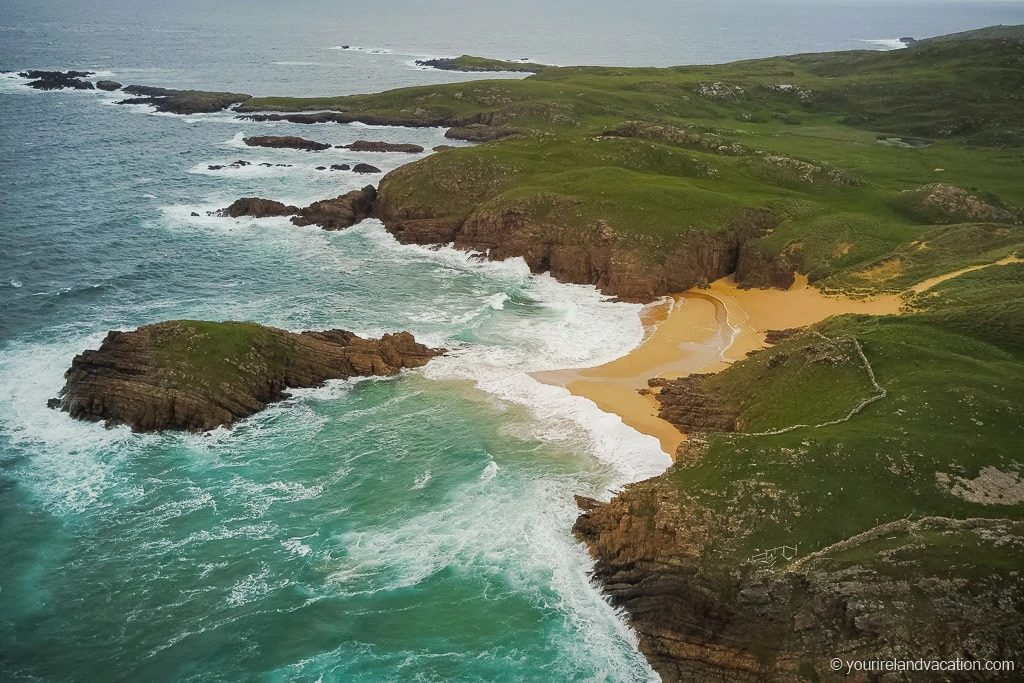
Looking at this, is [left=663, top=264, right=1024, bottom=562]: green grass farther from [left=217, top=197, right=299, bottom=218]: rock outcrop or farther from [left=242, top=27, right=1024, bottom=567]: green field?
[left=217, top=197, right=299, bottom=218]: rock outcrop

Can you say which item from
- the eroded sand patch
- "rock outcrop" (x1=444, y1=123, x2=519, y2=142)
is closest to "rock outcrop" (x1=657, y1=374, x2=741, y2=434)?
the eroded sand patch

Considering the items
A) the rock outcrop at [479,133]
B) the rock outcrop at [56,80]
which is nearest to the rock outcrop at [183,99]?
the rock outcrop at [56,80]

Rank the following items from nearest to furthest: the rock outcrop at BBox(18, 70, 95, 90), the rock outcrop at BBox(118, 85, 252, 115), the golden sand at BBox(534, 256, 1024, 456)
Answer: the golden sand at BBox(534, 256, 1024, 456)
the rock outcrop at BBox(118, 85, 252, 115)
the rock outcrop at BBox(18, 70, 95, 90)

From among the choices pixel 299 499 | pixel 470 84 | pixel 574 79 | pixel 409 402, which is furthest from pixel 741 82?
pixel 299 499

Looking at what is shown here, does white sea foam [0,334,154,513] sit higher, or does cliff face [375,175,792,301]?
cliff face [375,175,792,301]

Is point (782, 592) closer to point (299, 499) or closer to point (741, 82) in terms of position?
point (299, 499)

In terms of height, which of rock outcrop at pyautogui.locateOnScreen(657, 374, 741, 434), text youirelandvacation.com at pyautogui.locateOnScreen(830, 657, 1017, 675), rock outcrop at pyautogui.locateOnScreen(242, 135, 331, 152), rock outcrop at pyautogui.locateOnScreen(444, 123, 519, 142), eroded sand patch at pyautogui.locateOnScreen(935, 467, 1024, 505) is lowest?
text youirelandvacation.com at pyautogui.locateOnScreen(830, 657, 1017, 675)

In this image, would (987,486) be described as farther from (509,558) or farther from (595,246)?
(595,246)
